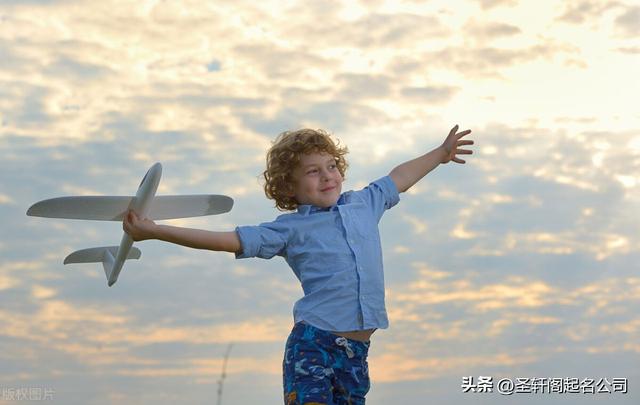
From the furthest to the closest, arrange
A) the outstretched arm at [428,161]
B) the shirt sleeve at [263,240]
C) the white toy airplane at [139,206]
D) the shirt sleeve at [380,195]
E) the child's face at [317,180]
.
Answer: the white toy airplane at [139,206]
the outstretched arm at [428,161]
the shirt sleeve at [380,195]
the child's face at [317,180]
the shirt sleeve at [263,240]

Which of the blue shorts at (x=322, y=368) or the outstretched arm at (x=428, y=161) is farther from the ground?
the outstretched arm at (x=428, y=161)

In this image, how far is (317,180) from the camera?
20.1ft

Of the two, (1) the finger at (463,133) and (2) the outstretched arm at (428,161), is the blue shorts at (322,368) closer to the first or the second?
(2) the outstretched arm at (428,161)

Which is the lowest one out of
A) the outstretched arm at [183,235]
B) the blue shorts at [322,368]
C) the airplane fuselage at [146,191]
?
the blue shorts at [322,368]

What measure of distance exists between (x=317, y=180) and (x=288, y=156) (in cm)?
27

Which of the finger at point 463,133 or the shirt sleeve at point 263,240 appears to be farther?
the finger at point 463,133

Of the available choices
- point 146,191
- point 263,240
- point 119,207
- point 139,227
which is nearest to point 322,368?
point 263,240

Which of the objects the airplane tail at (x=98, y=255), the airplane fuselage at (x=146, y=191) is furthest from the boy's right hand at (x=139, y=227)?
the airplane tail at (x=98, y=255)

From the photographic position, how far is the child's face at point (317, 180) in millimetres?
6102

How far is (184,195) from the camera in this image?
27.0ft

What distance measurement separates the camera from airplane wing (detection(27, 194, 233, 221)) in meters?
7.46

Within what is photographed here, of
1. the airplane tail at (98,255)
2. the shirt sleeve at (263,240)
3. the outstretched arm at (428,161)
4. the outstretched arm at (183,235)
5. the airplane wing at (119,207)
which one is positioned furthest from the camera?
the airplane tail at (98,255)

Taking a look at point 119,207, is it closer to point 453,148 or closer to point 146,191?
point 146,191

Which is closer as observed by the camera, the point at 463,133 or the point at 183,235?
the point at 183,235
